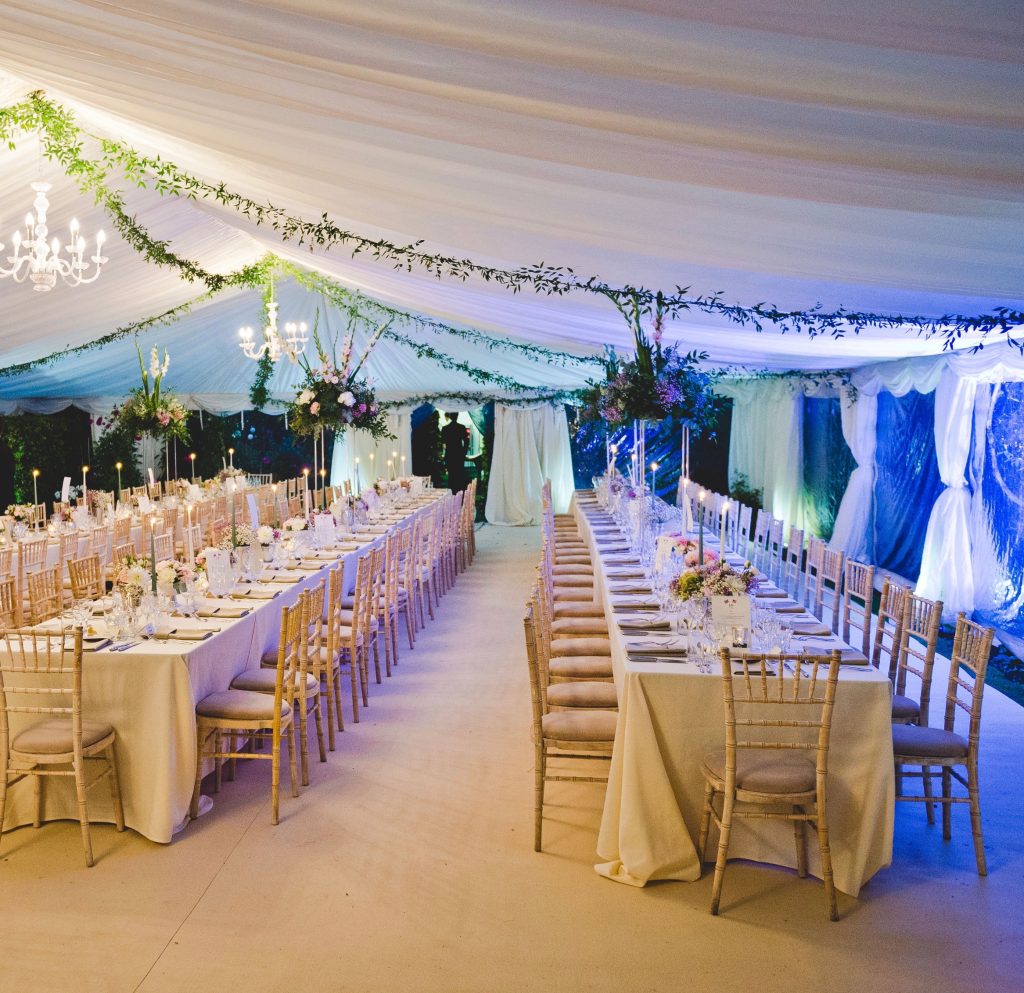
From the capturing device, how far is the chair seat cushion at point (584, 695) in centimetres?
461

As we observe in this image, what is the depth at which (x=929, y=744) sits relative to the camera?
3967mm

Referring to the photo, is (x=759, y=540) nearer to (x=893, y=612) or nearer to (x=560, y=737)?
(x=893, y=612)

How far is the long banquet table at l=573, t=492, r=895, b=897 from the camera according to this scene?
12.3 feet

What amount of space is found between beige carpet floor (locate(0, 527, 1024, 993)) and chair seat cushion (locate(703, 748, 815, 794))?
1.54 feet

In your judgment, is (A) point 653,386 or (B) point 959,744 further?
(A) point 653,386

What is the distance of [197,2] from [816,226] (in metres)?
2.42

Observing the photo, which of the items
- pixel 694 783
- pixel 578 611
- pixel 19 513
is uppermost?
pixel 19 513

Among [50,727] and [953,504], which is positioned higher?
[953,504]

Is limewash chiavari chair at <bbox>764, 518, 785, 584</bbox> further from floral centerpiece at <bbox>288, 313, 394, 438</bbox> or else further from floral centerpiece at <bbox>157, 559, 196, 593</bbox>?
floral centerpiece at <bbox>157, 559, 196, 593</bbox>

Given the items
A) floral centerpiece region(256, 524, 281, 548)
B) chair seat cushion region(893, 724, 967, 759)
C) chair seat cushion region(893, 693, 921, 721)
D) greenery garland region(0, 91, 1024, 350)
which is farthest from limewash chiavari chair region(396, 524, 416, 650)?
chair seat cushion region(893, 724, 967, 759)

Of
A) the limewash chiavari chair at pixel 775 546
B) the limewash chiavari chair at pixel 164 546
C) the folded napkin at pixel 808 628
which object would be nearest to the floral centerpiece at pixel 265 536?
the limewash chiavari chair at pixel 164 546

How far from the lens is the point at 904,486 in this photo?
10734 mm

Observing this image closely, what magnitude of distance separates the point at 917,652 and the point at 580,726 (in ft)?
5.48

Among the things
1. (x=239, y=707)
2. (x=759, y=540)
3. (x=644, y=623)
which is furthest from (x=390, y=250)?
(x=759, y=540)
